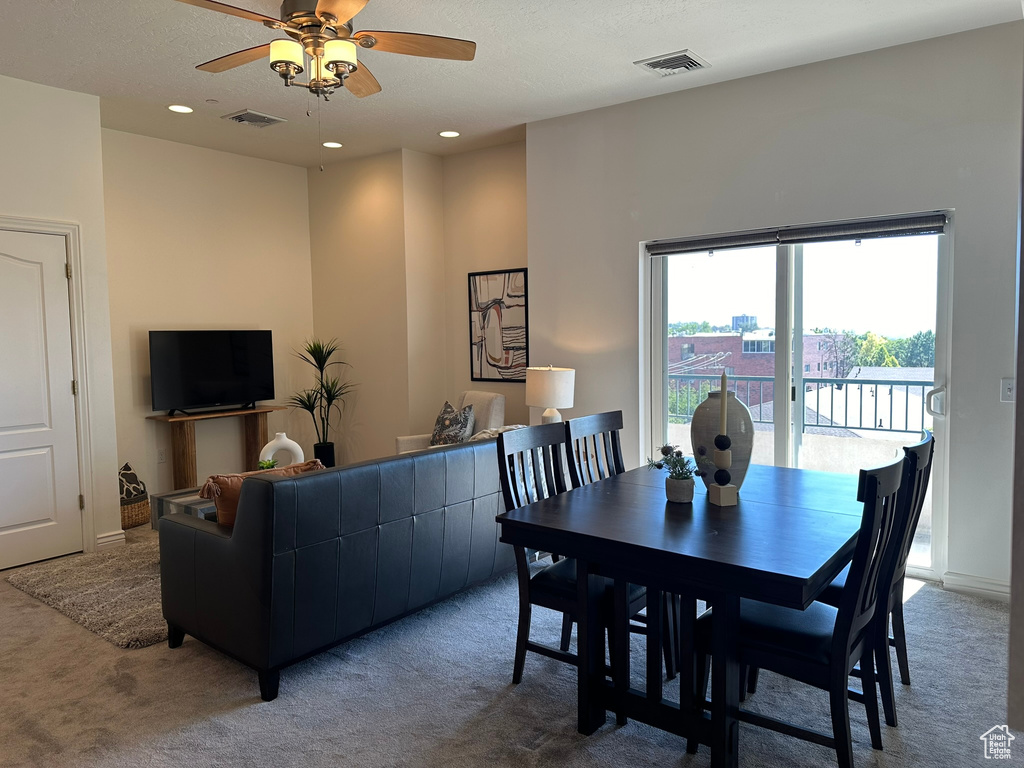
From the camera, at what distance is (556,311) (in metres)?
5.15


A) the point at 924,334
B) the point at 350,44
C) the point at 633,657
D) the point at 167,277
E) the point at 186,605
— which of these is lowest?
the point at 633,657

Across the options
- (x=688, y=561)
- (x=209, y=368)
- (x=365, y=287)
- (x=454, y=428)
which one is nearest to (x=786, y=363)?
(x=454, y=428)

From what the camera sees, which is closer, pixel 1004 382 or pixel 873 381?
pixel 1004 382

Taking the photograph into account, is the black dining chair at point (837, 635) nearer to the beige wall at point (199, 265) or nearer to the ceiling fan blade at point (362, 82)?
the ceiling fan blade at point (362, 82)

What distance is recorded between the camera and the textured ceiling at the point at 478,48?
333cm

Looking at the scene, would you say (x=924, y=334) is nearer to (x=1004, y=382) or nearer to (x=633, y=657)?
(x=1004, y=382)

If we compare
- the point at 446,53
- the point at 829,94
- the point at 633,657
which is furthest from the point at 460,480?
the point at 829,94

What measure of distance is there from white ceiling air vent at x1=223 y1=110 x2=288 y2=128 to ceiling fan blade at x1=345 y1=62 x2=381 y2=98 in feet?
6.32

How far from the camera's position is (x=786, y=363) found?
4254 millimetres

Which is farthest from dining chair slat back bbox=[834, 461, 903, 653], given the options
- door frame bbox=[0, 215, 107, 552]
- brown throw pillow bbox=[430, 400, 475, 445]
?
door frame bbox=[0, 215, 107, 552]

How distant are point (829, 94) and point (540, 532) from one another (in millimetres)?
3143

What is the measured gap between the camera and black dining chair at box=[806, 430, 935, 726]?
2182 mm

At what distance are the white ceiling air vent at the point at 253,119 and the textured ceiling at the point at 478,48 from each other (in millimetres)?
93

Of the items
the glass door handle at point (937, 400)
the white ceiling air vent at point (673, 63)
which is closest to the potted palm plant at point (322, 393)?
the white ceiling air vent at point (673, 63)
